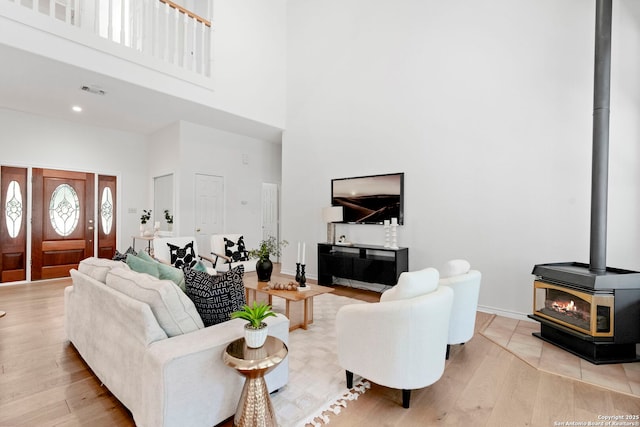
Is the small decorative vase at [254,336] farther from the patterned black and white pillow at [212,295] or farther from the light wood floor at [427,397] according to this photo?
the light wood floor at [427,397]

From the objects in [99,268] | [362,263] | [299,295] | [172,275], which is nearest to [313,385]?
[299,295]

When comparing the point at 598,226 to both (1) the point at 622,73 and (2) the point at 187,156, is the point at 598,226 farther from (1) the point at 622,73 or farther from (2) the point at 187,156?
(2) the point at 187,156

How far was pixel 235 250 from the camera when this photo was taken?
5.44 metres

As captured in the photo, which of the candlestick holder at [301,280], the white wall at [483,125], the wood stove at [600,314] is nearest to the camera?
the wood stove at [600,314]

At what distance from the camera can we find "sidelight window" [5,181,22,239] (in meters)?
5.19

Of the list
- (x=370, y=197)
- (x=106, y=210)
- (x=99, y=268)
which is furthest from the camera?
(x=106, y=210)

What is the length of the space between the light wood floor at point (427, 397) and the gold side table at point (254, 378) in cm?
37

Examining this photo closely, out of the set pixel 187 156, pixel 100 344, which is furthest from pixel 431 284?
pixel 187 156

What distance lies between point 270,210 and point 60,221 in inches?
162

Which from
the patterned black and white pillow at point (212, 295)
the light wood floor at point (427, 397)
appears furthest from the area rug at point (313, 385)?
the patterned black and white pillow at point (212, 295)

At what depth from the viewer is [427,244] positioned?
4.37 m

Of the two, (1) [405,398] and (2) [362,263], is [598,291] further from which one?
(2) [362,263]

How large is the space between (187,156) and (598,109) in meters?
5.74

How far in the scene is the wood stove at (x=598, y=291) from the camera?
249 centimetres
